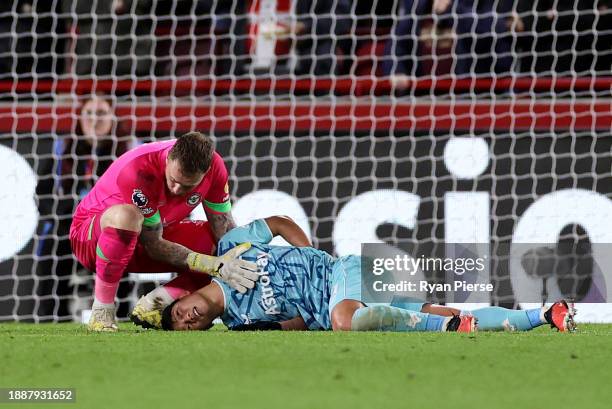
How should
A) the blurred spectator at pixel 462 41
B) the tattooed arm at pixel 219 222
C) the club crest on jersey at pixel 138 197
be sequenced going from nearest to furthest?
the club crest on jersey at pixel 138 197
the tattooed arm at pixel 219 222
the blurred spectator at pixel 462 41

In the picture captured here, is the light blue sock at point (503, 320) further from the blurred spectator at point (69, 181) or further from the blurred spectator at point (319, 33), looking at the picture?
the blurred spectator at point (319, 33)

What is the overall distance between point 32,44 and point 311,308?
3549mm

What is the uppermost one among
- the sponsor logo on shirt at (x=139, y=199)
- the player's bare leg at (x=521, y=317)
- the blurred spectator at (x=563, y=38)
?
the blurred spectator at (x=563, y=38)

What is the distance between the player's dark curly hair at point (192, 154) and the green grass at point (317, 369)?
26.0 inches

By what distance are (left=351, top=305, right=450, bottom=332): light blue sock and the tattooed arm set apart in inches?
37.3

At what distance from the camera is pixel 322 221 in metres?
6.63

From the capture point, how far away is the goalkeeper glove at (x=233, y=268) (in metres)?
4.68

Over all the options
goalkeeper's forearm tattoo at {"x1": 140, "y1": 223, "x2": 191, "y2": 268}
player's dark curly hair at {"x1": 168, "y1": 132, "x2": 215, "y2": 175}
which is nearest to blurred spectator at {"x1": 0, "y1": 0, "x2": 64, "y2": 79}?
goalkeeper's forearm tattoo at {"x1": 140, "y1": 223, "x2": 191, "y2": 268}

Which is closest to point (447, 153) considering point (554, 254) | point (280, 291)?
point (554, 254)

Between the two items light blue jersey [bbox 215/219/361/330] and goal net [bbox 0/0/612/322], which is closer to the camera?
light blue jersey [bbox 215/219/361/330]

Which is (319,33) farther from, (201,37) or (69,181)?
(69,181)

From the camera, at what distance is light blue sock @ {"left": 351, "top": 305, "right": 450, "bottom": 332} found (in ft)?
14.9

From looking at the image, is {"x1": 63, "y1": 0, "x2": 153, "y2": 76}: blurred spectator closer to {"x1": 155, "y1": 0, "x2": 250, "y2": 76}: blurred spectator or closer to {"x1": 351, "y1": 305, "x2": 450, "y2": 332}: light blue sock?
{"x1": 155, "y1": 0, "x2": 250, "y2": 76}: blurred spectator

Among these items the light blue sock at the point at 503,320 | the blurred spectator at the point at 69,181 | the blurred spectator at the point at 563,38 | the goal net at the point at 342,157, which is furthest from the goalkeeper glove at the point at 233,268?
the blurred spectator at the point at 563,38
